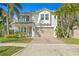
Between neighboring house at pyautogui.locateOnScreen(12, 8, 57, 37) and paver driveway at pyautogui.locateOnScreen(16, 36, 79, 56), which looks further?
neighboring house at pyautogui.locateOnScreen(12, 8, 57, 37)

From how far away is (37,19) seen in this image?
3841 cm

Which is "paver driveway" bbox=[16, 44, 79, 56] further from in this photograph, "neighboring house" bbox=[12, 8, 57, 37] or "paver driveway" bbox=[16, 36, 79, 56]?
"neighboring house" bbox=[12, 8, 57, 37]

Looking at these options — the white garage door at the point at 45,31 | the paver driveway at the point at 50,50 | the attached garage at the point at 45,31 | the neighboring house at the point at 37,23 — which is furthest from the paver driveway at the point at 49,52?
the white garage door at the point at 45,31

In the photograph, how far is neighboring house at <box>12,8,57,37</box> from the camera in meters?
37.0

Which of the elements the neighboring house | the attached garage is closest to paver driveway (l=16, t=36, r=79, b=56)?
the neighboring house

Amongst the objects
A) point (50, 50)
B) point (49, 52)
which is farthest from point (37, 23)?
point (49, 52)

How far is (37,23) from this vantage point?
125 feet

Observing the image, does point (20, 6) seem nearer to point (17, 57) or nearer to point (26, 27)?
point (26, 27)

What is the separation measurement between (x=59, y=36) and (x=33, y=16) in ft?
23.2

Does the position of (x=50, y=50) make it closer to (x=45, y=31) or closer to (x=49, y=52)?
(x=49, y=52)

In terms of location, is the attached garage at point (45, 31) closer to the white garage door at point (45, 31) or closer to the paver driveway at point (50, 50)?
the white garage door at point (45, 31)

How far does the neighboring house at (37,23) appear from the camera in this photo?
121ft

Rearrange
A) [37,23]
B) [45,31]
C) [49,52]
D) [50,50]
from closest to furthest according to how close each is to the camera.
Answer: [49,52], [50,50], [45,31], [37,23]

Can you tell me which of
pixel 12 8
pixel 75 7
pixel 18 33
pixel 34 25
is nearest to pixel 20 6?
pixel 12 8
